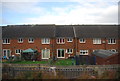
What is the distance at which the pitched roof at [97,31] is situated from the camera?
33256 mm

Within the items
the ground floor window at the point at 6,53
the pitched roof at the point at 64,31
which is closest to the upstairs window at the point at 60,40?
the pitched roof at the point at 64,31

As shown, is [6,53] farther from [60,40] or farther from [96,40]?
[96,40]

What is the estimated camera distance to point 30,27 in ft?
118

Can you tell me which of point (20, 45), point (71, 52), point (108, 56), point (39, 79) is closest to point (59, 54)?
point (71, 52)

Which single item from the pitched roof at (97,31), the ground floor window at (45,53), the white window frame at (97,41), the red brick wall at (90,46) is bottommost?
the ground floor window at (45,53)

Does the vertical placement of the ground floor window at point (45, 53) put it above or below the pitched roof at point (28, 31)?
below

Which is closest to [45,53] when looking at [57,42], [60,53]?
[60,53]

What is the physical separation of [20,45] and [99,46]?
14745 mm

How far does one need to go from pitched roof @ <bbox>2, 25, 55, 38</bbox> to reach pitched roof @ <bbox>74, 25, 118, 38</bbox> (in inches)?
211

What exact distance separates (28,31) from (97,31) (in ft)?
44.1

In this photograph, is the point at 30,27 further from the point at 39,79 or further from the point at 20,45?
the point at 39,79

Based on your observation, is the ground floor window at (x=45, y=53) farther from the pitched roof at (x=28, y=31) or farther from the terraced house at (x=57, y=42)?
the pitched roof at (x=28, y=31)

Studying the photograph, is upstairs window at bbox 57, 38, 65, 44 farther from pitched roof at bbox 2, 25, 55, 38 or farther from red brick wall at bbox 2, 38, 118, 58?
pitched roof at bbox 2, 25, 55, 38

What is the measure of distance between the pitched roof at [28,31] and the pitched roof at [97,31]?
5353mm
